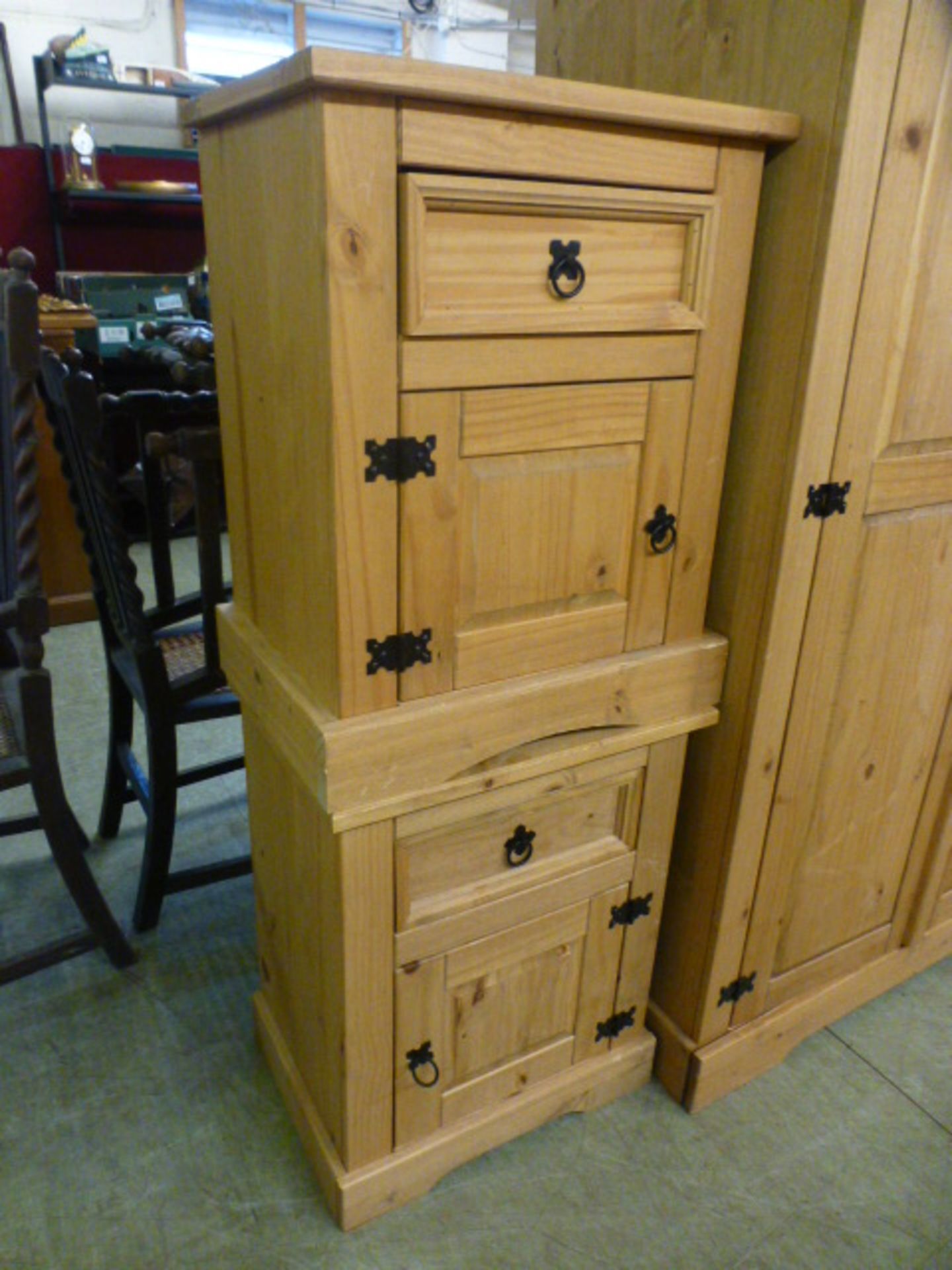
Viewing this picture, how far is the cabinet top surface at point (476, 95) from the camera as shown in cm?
76

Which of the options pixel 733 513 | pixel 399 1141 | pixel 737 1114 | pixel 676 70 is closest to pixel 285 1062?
pixel 399 1141

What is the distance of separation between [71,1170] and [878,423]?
61.6 inches

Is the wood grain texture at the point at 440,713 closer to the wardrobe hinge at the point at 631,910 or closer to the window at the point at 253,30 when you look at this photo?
the wardrobe hinge at the point at 631,910

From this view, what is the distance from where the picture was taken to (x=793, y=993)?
1.57 metres

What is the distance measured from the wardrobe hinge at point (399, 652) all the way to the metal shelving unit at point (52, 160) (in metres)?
3.66

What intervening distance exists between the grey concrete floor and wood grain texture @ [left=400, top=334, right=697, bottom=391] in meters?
1.16

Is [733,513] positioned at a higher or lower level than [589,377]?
lower

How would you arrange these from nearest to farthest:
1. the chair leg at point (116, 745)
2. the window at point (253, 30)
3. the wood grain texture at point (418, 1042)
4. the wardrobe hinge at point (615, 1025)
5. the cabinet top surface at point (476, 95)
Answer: the cabinet top surface at point (476, 95)
the wood grain texture at point (418, 1042)
the wardrobe hinge at point (615, 1025)
the chair leg at point (116, 745)
the window at point (253, 30)

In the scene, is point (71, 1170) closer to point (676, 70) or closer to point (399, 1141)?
point (399, 1141)

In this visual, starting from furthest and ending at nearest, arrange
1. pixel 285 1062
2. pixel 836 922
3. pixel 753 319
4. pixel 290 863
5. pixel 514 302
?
1. pixel 836 922
2. pixel 285 1062
3. pixel 290 863
4. pixel 753 319
5. pixel 514 302

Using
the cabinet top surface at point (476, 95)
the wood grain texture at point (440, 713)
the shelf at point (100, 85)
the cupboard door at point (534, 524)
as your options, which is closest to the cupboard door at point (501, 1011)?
the wood grain texture at point (440, 713)

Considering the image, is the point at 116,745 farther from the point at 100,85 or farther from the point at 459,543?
the point at 100,85

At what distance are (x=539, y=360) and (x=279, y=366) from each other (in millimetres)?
285

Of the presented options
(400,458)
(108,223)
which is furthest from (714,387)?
(108,223)
